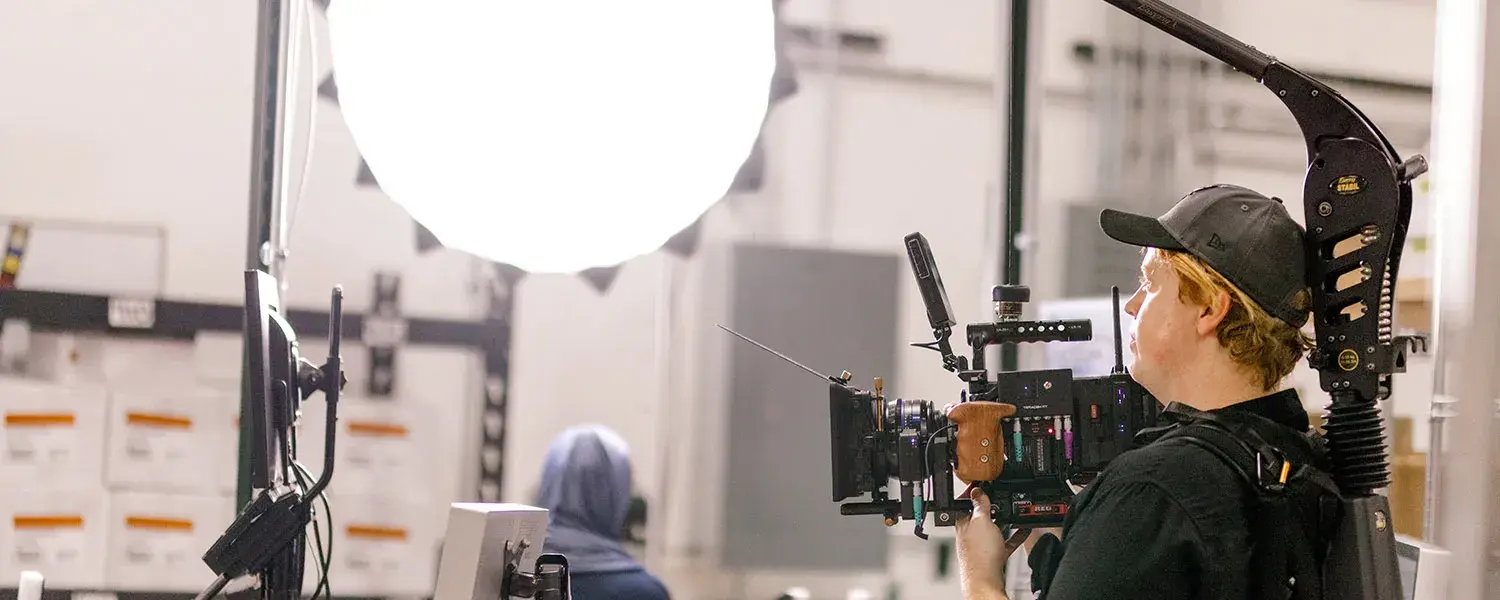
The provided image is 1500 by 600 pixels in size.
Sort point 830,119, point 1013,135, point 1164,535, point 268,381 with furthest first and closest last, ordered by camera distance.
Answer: point 830,119
point 1013,135
point 268,381
point 1164,535

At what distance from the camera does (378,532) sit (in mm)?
3109

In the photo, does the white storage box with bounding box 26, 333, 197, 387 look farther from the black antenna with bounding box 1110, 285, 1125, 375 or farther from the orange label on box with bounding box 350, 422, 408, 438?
the black antenna with bounding box 1110, 285, 1125, 375

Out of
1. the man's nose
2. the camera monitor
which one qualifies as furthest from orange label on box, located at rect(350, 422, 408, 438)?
the man's nose

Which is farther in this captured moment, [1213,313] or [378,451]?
[378,451]

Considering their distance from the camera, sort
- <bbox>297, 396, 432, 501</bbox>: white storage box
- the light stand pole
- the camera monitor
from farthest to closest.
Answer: <bbox>297, 396, 432, 501</bbox>: white storage box → the light stand pole → the camera monitor

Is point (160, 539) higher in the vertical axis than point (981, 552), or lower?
lower

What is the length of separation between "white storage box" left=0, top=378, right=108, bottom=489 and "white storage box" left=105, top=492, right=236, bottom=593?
11cm

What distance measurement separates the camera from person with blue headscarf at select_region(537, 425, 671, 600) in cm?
279

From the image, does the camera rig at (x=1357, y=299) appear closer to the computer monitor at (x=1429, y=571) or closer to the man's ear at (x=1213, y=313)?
the man's ear at (x=1213, y=313)

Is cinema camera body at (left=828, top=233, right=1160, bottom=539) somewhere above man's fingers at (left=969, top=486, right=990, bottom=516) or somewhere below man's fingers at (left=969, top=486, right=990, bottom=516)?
above

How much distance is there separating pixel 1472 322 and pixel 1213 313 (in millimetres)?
773

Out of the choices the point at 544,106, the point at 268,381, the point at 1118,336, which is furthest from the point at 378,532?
the point at 1118,336

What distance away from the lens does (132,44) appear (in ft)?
10.0

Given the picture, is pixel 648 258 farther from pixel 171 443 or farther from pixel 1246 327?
pixel 1246 327
